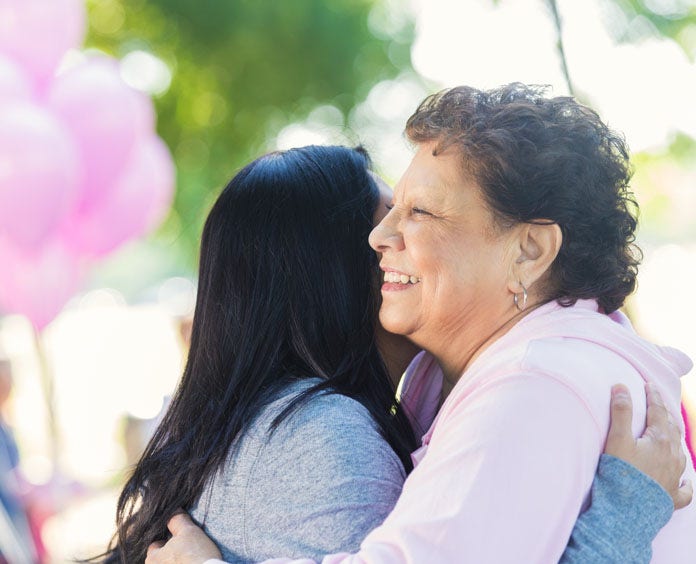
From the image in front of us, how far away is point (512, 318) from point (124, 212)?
12.1 ft

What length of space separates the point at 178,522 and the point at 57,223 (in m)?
3.05

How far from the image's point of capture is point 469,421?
1.24 m

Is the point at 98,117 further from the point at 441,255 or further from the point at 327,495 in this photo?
the point at 327,495

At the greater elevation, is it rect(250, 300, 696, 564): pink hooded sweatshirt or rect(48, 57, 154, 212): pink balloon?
rect(48, 57, 154, 212): pink balloon

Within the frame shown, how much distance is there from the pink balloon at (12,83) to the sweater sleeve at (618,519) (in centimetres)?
351

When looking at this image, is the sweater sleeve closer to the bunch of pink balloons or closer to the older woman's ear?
the older woman's ear

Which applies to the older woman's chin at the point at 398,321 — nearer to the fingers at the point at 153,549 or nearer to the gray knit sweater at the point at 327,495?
the gray knit sweater at the point at 327,495

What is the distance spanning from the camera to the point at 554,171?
1496 millimetres

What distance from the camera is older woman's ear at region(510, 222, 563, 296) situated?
1505mm

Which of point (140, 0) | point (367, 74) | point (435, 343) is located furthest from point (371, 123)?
point (435, 343)

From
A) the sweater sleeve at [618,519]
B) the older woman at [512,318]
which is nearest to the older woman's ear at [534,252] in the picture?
the older woman at [512,318]

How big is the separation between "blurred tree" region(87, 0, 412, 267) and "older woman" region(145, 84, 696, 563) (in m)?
5.32

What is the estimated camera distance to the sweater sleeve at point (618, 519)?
122 cm

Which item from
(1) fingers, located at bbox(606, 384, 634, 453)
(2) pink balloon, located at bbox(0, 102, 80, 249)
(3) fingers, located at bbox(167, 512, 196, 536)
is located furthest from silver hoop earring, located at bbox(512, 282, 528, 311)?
(2) pink balloon, located at bbox(0, 102, 80, 249)
